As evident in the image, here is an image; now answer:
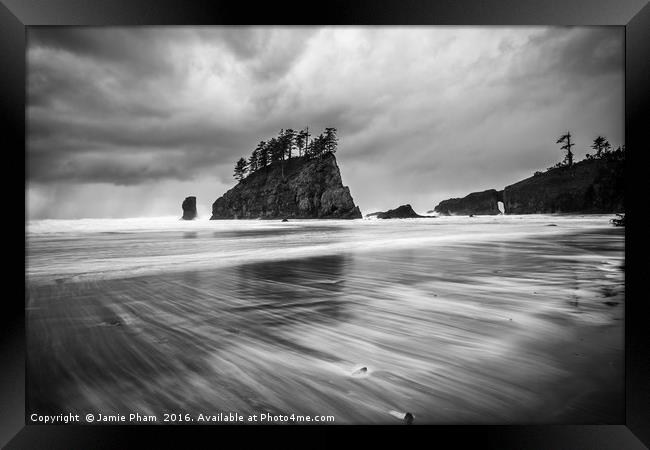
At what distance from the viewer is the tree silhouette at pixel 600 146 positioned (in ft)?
9.40

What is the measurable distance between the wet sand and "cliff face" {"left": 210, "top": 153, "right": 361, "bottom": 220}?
116 inches

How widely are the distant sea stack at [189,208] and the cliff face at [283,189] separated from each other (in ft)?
1.59

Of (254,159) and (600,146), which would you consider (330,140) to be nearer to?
(254,159)

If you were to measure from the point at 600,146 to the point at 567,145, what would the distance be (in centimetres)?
95

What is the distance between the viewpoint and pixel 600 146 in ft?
10.2

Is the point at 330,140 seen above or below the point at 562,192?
above

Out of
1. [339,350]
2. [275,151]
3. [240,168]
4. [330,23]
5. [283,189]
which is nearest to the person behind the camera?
[339,350]

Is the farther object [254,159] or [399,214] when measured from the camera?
[399,214]

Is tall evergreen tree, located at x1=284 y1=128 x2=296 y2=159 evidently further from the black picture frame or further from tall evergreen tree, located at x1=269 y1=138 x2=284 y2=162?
the black picture frame

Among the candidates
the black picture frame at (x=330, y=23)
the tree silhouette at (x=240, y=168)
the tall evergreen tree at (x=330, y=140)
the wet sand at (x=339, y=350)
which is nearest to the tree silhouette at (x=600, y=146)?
the black picture frame at (x=330, y=23)

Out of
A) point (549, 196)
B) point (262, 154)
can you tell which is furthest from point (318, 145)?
point (549, 196)

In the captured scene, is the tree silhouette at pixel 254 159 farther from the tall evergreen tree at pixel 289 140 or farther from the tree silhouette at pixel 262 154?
the tall evergreen tree at pixel 289 140

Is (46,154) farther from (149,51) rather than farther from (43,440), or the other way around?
(43,440)

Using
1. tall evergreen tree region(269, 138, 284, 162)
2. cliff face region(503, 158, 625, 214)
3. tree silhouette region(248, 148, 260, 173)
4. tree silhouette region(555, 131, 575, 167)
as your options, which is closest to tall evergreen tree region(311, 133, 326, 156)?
tall evergreen tree region(269, 138, 284, 162)
